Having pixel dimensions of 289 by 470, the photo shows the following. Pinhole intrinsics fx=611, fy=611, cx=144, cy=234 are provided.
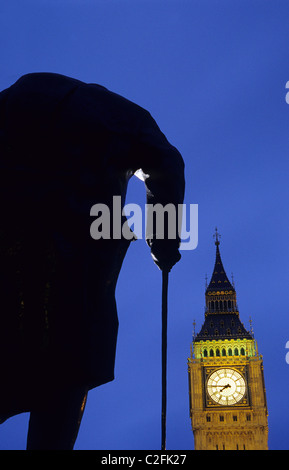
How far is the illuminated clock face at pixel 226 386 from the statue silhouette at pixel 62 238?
7328 centimetres

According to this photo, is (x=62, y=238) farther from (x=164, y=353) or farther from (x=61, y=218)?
(x=164, y=353)

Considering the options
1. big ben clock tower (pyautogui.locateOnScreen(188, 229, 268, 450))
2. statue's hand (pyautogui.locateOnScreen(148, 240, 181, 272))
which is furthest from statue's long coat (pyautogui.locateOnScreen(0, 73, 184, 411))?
big ben clock tower (pyautogui.locateOnScreen(188, 229, 268, 450))

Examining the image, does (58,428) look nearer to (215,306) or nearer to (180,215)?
(180,215)

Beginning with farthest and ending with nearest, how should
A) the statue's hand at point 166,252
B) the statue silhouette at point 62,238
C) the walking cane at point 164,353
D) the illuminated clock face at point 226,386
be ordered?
1. the illuminated clock face at point 226,386
2. the statue's hand at point 166,252
3. the walking cane at point 164,353
4. the statue silhouette at point 62,238

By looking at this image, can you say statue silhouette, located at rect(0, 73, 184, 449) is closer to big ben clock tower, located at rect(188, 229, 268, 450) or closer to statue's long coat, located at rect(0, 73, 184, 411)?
statue's long coat, located at rect(0, 73, 184, 411)

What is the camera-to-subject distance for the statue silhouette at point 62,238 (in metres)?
3.86

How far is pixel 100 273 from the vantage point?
4.14m

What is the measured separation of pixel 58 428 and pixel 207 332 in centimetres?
7858

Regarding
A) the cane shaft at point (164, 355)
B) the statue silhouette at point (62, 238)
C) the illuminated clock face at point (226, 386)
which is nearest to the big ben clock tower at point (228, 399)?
the illuminated clock face at point (226, 386)

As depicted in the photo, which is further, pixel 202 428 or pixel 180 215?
pixel 202 428

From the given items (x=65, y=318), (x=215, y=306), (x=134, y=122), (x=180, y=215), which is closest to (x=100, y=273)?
(x=65, y=318)

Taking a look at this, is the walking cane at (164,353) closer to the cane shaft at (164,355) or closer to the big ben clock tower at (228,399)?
the cane shaft at (164,355)

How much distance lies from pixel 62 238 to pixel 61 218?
0.14m

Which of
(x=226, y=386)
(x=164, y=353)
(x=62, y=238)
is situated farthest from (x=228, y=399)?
(x=62, y=238)
